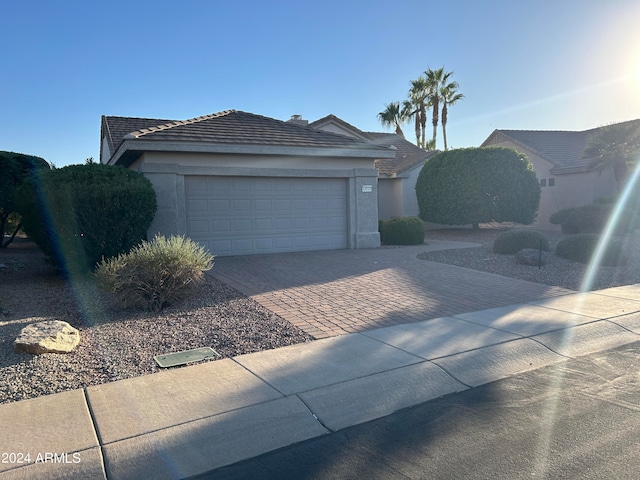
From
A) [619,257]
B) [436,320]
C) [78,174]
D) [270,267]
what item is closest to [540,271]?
[619,257]

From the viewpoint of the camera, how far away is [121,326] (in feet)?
23.4

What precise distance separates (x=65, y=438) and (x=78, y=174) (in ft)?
25.5

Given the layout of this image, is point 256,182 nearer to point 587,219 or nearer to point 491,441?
point 491,441

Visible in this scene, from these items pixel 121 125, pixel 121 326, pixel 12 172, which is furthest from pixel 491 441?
pixel 121 125

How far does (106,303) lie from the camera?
8.51 meters

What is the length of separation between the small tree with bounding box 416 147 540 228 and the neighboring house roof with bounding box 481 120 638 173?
5.88 meters

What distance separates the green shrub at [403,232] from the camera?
17297 millimetres

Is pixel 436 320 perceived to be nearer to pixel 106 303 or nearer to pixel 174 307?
pixel 174 307

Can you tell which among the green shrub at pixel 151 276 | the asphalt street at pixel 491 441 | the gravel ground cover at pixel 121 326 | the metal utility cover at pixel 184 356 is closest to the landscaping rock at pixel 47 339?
the gravel ground cover at pixel 121 326

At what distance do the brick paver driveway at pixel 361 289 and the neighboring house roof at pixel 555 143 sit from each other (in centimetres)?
1757

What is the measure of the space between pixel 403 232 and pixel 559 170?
1424 centimetres

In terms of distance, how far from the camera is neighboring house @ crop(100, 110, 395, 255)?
13273 mm

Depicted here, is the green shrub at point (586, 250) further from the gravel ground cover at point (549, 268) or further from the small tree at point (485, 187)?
the small tree at point (485, 187)

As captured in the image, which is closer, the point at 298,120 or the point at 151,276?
the point at 151,276
